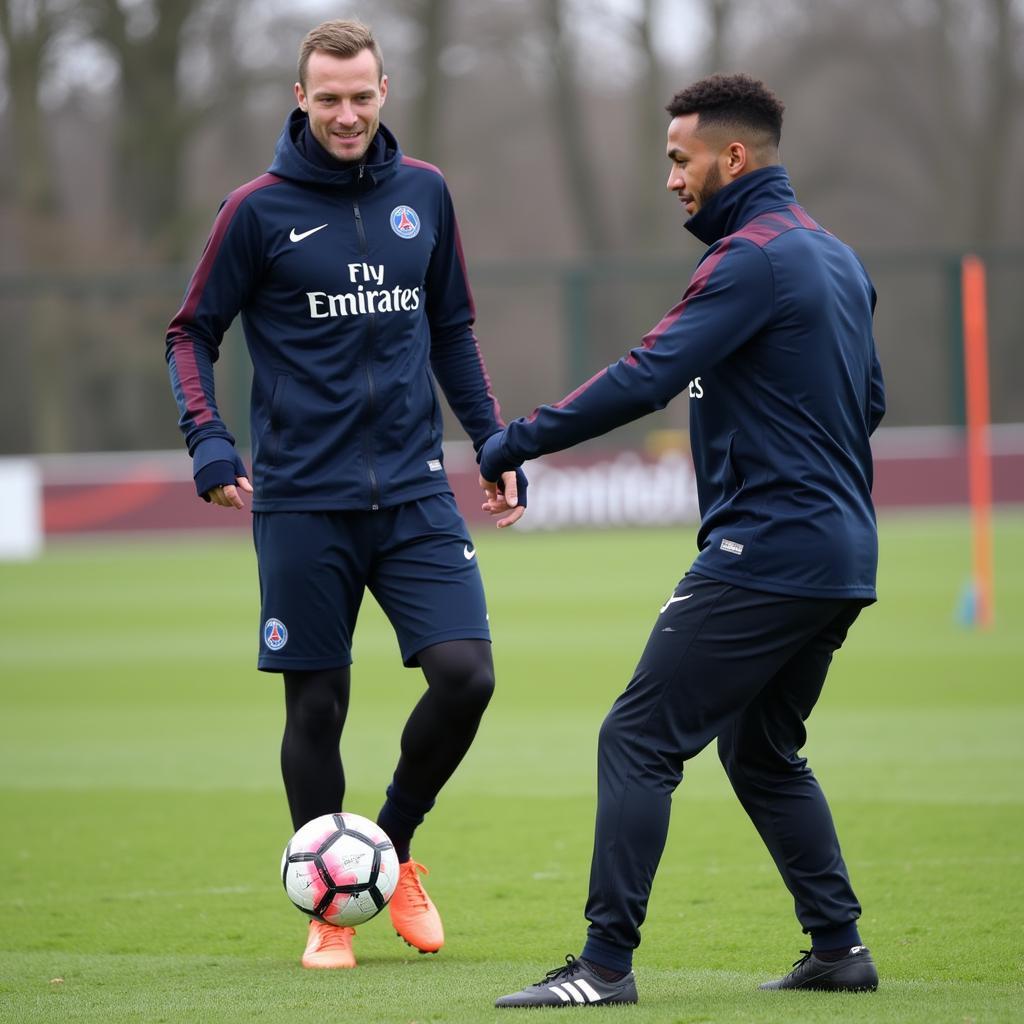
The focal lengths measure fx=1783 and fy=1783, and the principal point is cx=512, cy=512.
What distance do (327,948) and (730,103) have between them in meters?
2.51

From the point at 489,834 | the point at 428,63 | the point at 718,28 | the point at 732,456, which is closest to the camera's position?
the point at 732,456

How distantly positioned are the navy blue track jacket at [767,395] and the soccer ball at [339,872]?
3.97ft

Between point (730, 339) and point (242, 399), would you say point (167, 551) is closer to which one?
point (242, 399)

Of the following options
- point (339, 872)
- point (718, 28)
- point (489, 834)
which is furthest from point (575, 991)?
point (718, 28)

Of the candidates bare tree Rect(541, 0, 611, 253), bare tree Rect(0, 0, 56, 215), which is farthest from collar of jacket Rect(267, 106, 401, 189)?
bare tree Rect(541, 0, 611, 253)

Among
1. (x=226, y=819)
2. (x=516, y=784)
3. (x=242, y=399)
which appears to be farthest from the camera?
(x=242, y=399)

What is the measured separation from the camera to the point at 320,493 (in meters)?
4.96

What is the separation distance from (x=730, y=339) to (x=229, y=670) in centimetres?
875

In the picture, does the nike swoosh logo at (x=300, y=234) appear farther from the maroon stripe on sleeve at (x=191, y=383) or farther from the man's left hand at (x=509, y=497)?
the man's left hand at (x=509, y=497)

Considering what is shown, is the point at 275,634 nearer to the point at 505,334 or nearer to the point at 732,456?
the point at 732,456

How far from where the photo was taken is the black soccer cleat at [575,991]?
4.21m

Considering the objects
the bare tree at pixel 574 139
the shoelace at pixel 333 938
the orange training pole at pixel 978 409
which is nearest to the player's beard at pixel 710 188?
the shoelace at pixel 333 938

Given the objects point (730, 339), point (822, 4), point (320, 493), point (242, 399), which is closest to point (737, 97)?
point (730, 339)

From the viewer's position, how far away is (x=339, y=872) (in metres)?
4.82
